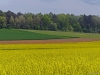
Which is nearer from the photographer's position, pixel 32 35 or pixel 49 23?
pixel 32 35

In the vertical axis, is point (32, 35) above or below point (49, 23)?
below

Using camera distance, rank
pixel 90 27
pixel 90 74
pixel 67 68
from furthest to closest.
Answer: pixel 90 27 < pixel 67 68 < pixel 90 74

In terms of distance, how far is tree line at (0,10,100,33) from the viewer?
140350 mm

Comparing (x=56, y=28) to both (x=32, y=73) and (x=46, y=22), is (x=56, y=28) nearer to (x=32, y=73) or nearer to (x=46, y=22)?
(x=46, y=22)

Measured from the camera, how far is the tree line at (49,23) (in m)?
140

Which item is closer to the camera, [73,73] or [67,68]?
[73,73]

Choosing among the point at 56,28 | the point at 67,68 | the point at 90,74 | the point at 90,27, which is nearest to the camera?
the point at 90,74

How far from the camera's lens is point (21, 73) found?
1087 cm

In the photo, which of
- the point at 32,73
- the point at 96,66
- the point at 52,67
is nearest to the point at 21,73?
the point at 32,73

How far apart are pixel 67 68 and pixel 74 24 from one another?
495 ft

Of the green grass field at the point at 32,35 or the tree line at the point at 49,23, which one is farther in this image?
the tree line at the point at 49,23

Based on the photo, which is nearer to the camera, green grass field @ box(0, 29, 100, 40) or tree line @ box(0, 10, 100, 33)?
green grass field @ box(0, 29, 100, 40)

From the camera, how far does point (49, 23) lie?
148125mm

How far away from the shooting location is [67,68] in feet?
39.4
